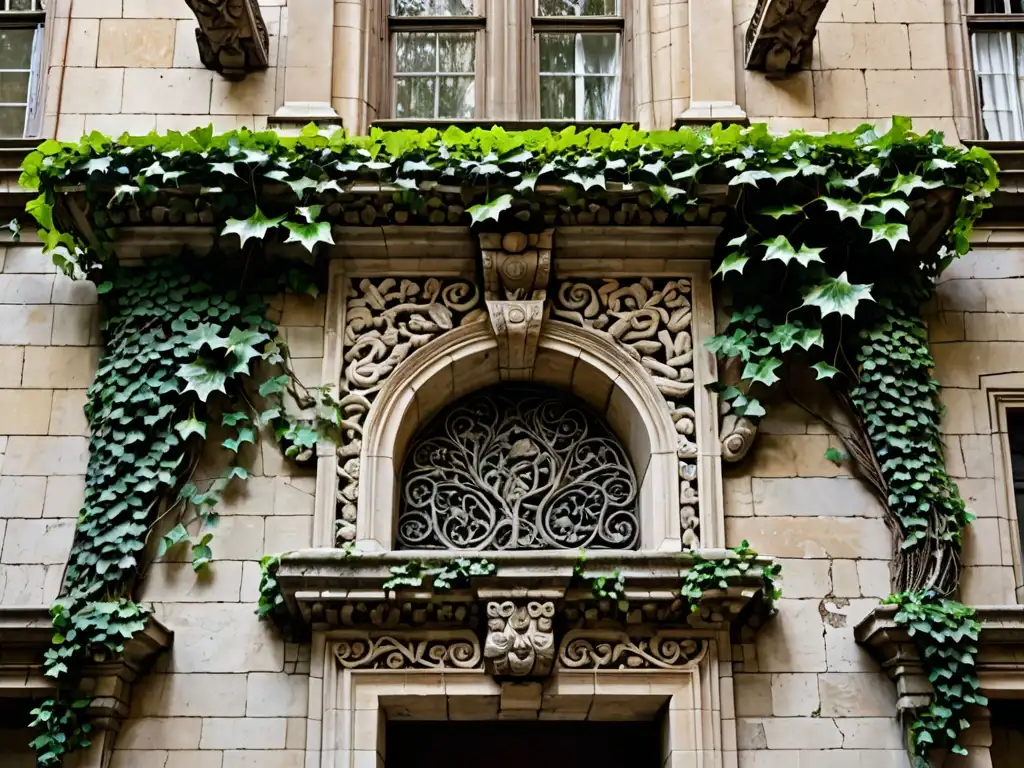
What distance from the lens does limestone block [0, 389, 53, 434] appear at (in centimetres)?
927

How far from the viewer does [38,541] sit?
8930 mm

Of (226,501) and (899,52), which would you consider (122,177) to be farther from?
(899,52)

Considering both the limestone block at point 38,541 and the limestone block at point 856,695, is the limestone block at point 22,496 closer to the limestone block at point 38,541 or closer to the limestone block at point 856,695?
the limestone block at point 38,541

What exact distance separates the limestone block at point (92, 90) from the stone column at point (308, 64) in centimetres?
135

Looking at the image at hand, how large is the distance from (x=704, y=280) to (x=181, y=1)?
16.3ft

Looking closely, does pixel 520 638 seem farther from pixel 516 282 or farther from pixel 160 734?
pixel 516 282

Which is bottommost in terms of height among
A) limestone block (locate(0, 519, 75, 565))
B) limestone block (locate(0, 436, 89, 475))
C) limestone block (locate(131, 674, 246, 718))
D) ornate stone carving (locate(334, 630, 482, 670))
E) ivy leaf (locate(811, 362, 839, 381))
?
limestone block (locate(131, 674, 246, 718))

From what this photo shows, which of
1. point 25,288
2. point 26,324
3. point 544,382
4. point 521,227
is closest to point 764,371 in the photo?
point 544,382

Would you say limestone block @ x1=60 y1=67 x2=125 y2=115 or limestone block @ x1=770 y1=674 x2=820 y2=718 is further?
limestone block @ x1=60 y1=67 x2=125 y2=115

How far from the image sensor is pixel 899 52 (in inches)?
408

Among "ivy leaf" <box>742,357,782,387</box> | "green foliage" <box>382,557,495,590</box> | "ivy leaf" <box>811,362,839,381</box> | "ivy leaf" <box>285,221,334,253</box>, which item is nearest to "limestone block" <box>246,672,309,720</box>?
"green foliage" <box>382,557,495,590</box>

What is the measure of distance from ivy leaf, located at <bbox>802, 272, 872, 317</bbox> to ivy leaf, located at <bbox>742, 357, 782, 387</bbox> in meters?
0.48

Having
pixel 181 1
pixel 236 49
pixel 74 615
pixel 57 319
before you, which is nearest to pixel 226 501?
pixel 74 615

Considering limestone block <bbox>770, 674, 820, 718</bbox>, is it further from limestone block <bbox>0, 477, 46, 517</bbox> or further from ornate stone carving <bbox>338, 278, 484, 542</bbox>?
limestone block <bbox>0, 477, 46, 517</bbox>
